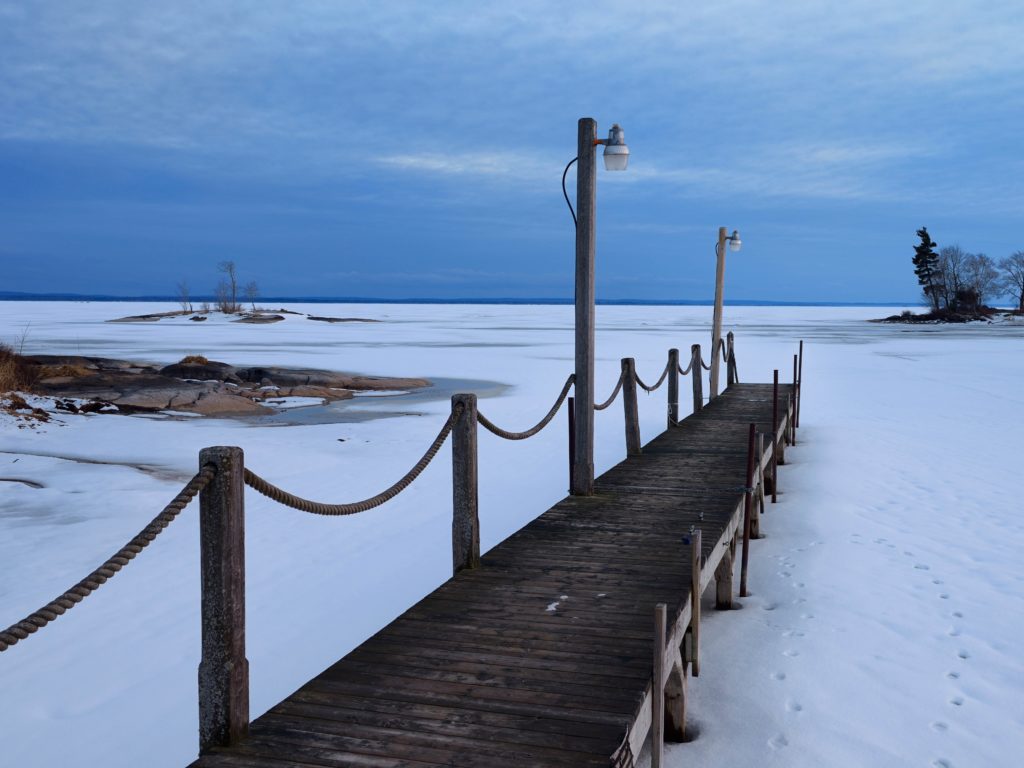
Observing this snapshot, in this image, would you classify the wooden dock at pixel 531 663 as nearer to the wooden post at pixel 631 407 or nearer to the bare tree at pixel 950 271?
the wooden post at pixel 631 407

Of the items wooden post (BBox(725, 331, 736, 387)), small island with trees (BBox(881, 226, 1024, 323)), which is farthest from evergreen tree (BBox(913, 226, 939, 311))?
wooden post (BBox(725, 331, 736, 387))

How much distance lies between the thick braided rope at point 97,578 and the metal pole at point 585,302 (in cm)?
470

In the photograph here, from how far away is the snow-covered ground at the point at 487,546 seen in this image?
15.9 feet

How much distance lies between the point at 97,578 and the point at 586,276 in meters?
5.50

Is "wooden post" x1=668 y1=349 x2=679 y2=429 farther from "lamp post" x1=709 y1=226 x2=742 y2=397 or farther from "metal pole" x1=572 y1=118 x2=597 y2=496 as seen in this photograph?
"metal pole" x1=572 y1=118 x2=597 y2=496

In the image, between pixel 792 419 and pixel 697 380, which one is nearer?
pixel 697 380

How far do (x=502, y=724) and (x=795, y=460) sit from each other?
10484mm

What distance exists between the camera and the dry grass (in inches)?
614

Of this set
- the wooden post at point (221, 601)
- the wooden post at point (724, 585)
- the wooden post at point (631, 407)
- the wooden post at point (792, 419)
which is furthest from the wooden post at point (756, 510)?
the wooden post at point (221, 601)

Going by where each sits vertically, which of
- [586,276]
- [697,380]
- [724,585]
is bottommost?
[724,585]

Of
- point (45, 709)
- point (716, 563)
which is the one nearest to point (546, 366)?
point (716, 563)

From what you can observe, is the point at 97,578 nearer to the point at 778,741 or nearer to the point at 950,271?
the point at 778,741

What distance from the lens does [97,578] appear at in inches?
119

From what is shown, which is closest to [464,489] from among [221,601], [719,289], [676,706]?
[676,706]
